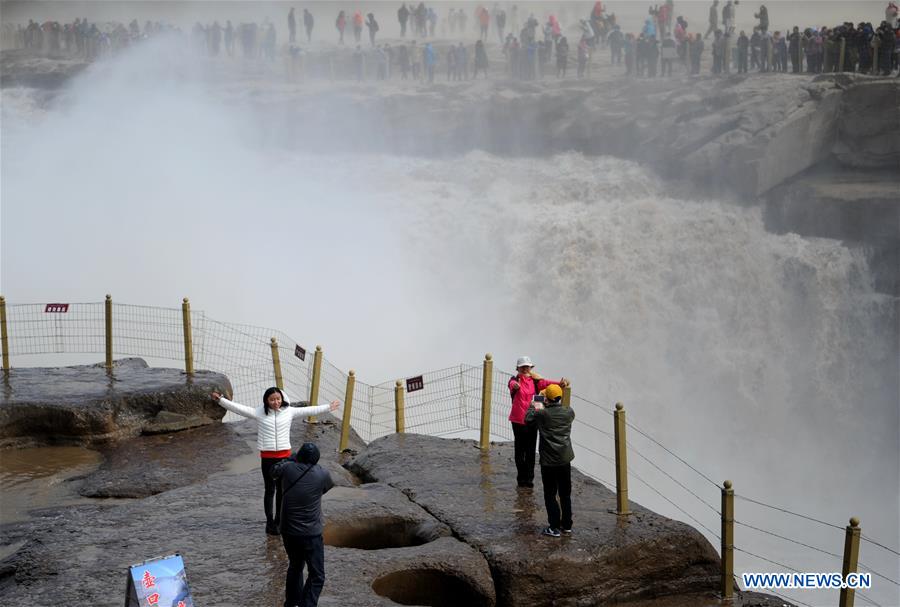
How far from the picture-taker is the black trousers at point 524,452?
10.7 meters

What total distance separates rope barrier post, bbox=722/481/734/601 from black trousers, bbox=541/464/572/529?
1.43 meters

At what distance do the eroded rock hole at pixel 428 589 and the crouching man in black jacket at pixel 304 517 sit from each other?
1204 mm

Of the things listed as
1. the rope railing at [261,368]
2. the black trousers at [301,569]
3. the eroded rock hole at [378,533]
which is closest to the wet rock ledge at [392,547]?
the eroded rock hole at [378,533]

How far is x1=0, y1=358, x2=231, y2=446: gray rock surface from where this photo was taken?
13.3 metres

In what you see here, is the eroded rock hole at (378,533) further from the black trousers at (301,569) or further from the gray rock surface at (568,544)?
the black trousers at (301,569)

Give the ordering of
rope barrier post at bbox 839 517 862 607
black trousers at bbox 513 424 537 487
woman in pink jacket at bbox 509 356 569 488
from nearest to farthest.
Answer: rope barrier post at bbox 839 517 862 607 < woman in pink jacket at bbox 509 356 569 488 < black trousers at bbox 513 424 537 487

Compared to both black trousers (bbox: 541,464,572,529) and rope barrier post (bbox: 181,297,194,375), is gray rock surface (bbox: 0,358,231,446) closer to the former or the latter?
rope barrier post (bbox: 181,297,194,375)

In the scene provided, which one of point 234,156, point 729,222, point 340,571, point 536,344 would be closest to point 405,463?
point 340,571

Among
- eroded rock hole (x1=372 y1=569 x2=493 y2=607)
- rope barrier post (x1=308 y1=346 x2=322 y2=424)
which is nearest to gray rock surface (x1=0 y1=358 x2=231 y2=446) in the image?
rope barrier post (x1=308 y1=346 x2=322 y2=424)

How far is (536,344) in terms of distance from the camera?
89.8 ft

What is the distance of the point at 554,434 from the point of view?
29.7 feet

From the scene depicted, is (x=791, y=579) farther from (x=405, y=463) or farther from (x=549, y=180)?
(x=549, y=180)

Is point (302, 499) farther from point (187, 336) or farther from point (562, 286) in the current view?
point (562, 286)

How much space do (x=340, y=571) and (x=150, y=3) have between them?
125 feet
